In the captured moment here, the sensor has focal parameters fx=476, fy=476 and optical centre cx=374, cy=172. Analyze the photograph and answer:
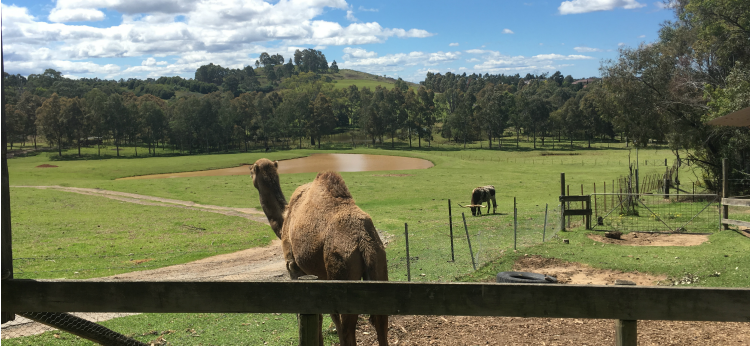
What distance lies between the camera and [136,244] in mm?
20219

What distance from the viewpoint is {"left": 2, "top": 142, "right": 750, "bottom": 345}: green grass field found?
375 inches

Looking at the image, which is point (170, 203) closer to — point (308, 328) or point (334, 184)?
point (334, 184)

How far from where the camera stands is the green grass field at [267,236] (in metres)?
9.52

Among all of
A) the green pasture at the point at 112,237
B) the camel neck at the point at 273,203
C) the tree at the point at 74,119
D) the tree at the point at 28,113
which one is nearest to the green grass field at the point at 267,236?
the green pasture at the point at 112,237

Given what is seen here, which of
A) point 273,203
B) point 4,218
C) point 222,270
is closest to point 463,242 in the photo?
point 222,270

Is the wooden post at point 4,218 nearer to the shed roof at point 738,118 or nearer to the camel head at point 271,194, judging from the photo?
the camel head at point 271,194

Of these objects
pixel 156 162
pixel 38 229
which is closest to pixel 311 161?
pixel 156 162

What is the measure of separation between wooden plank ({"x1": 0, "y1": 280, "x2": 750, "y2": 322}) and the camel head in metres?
5.21

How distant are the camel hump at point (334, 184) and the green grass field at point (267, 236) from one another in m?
2.60

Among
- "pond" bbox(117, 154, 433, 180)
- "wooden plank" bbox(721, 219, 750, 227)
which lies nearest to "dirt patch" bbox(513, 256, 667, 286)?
"wooden plank" bbox(721, 219, 750, 227)

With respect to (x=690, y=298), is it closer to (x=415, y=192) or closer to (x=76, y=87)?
(x=415, y=192)

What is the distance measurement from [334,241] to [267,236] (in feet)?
56.7

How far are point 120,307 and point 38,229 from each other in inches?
951

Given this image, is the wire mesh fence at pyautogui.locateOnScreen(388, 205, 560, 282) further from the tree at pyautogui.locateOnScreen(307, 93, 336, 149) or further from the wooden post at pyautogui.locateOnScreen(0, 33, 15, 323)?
the tree at pyautogui.locateOnScreen(307, 93, 336, 149)
